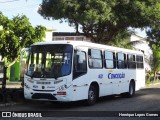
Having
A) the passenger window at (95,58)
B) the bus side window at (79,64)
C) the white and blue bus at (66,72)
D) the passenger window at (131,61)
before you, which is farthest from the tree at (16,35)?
the passenger window at (131,61)

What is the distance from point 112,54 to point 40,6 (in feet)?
37.5

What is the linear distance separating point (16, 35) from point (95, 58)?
4738 mm

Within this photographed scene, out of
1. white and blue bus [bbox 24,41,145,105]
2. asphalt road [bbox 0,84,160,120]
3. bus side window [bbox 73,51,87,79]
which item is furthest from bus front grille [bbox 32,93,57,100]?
bus side window [bbox 73,51,87,79]

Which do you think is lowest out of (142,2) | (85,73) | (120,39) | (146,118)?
(146,118)

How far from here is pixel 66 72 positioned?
570 inches

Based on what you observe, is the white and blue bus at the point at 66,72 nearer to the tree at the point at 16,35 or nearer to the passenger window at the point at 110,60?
the passenger window at the point at 110,60

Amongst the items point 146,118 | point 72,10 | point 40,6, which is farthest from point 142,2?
point 146,118

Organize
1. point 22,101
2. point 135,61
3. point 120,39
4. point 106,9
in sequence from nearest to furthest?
point 22,101 < point 135,61 < point 106,9 < point 120,39

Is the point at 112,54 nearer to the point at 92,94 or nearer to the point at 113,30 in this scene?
the point at 92,94

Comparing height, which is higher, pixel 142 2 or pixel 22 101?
pixel 142 2

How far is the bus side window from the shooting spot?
14.8 meters

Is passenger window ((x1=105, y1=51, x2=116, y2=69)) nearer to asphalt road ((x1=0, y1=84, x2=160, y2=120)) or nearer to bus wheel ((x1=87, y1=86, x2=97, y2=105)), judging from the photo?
bus wheel ((x1=87, y1=86, x2=97, y2=105))

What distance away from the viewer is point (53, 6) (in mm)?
26078

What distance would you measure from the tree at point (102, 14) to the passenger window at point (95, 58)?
7.19 meters
